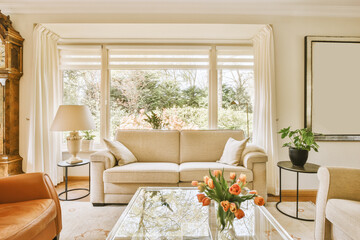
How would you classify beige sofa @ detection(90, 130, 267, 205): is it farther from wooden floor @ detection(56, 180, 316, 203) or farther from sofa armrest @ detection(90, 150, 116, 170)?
wooden floor @ detection(56, 180, 316, 203)

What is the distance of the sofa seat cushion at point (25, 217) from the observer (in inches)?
48.3

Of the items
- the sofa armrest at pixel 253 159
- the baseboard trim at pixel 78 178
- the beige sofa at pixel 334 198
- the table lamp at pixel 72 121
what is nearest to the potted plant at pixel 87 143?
the baseboard trim at pixel 78 178

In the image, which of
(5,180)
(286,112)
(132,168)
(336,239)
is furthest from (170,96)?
(336,239)

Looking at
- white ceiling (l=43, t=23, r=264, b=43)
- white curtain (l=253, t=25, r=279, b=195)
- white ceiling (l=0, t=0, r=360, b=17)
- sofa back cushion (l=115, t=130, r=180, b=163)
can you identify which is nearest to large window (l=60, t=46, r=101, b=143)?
white ceiling (l=43, t=23, r=264, b=43)

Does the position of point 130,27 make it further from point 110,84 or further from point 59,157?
point 59,157

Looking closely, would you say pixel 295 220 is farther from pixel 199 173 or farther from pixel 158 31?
pixel 158 31

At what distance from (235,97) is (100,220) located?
8.87ft

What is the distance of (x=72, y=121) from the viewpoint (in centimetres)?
271

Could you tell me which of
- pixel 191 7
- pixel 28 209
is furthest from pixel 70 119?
pixel 191 7

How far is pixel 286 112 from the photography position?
3.21m

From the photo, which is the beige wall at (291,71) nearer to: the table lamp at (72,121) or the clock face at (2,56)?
the clock face at (2,56)

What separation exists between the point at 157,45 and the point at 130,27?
551mm

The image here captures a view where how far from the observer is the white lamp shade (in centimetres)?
268

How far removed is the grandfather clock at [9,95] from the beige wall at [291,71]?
0.11m
